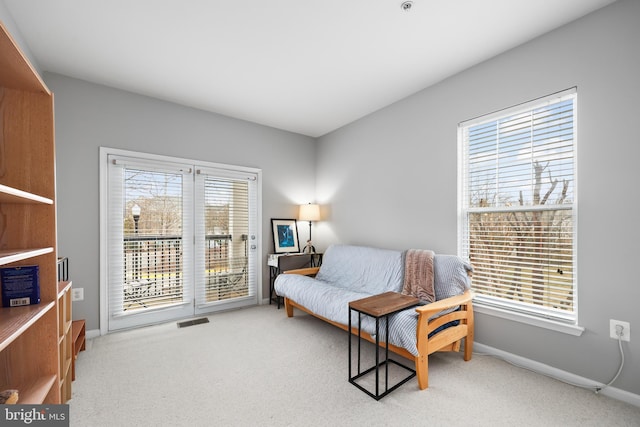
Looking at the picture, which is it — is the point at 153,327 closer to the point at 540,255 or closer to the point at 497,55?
the point at 540,255

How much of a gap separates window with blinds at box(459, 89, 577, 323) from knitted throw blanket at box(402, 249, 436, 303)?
0.40 meters

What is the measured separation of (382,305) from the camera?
6.81 ft

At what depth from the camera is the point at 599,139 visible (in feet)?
6.47

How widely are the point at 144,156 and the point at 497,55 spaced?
3.62 metres

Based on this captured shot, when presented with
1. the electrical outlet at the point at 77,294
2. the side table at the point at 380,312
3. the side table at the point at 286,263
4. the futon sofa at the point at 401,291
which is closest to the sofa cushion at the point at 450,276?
the futon sofa at the point at 401,291

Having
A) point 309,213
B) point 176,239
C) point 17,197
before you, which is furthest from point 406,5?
point 176,239

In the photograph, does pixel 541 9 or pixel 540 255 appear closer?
pixel 541 9

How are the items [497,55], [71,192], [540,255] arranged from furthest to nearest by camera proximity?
[71,192] < [497,55] < [540,255]

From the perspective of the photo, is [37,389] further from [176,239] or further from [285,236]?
[285,236]

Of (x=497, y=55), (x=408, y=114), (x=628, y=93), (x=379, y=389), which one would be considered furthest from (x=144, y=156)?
(x=628, y=93)

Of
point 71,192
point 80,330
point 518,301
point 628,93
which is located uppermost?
point 628,93

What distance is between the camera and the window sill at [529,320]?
205 cm

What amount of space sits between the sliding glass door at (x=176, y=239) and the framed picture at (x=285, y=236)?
0.31m

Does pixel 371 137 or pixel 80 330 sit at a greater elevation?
pixel 371 137
